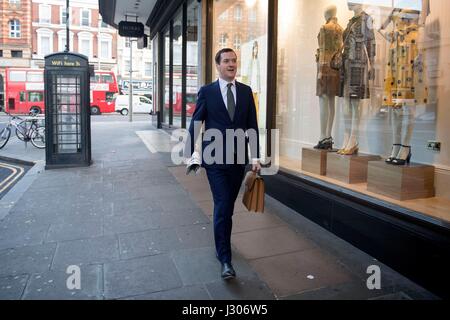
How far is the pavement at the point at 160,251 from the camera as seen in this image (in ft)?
9.96

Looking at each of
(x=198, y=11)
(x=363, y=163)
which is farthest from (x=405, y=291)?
(x=198, y=11)

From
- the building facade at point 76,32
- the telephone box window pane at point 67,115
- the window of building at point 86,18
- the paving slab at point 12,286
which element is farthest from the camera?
the window of building at point 86,18

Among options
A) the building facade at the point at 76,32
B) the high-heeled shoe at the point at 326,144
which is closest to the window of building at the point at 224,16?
the high-heeled shoe at the point at 326,144

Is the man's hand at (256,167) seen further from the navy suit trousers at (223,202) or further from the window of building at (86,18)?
the window of building at (86,18)

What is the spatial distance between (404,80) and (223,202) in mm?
2199

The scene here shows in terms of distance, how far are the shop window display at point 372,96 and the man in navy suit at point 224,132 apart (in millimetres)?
1503

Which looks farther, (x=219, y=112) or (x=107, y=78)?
(x=107, y=78)

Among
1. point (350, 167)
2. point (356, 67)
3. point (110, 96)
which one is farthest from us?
point (110, 96)

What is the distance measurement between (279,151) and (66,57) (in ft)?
14.8

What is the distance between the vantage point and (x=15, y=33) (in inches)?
1838

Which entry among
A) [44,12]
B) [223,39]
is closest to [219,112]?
[223,39]

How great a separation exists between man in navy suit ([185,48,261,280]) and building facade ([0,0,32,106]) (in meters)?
48.7

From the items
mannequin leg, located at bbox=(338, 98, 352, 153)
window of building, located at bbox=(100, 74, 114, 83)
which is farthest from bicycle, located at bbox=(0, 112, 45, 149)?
window of building, located at bbox=(100, 74, 114, 83)

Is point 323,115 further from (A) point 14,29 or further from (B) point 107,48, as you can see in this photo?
(A) point 14,29
